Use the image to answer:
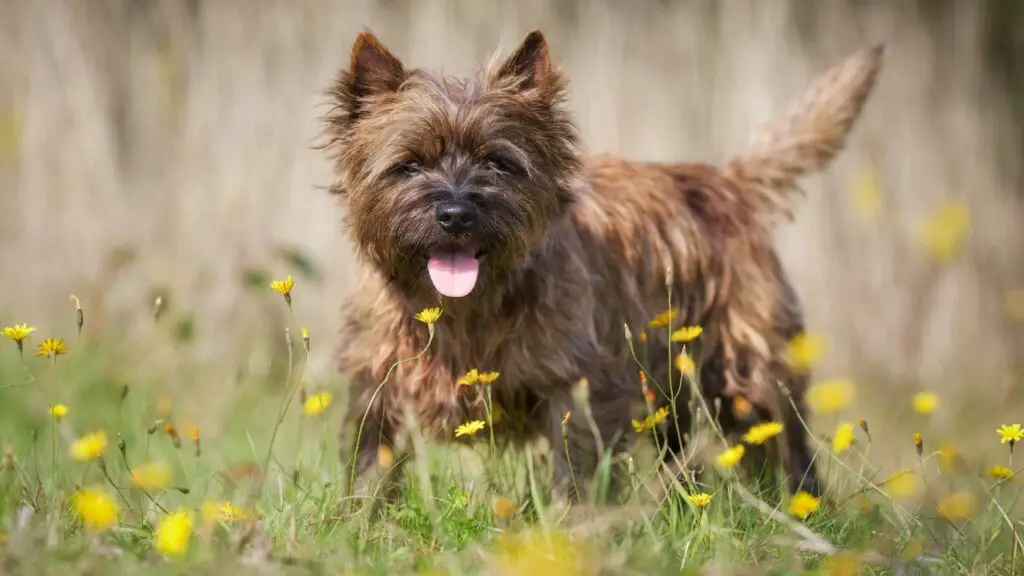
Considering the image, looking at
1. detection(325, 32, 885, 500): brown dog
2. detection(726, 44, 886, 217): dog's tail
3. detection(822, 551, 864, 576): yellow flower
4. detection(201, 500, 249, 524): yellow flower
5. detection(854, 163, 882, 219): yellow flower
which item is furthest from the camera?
detection(854, 163, 882, 219): yellow flower

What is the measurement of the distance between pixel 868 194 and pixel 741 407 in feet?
10.0

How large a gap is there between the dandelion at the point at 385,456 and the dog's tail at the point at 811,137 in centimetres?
188

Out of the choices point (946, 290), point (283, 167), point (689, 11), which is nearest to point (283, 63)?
point (283, 167)

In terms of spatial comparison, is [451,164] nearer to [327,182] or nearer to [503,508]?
[503,508]

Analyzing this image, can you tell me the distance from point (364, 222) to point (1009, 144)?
5.05 m

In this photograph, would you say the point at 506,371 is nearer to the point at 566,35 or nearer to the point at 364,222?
the point at 364,222

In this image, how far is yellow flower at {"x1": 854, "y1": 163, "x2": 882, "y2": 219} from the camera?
689 cm

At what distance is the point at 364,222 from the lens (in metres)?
3.71

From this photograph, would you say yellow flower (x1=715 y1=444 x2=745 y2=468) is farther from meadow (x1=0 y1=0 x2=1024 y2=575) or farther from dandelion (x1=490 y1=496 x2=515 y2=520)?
meadow (x1=0 y1=0 x2=1024 y2=575)

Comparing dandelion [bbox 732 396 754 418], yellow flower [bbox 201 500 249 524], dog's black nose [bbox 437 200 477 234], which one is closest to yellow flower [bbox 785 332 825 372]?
dandelion [bbox 732 396 754 418]

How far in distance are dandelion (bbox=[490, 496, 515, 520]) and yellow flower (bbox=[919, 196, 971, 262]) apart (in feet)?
15.3

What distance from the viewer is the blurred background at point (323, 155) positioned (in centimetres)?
654

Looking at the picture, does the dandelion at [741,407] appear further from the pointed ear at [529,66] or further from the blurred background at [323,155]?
the blurred background at [323,155]

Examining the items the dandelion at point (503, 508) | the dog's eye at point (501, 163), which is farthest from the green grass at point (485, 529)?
the dog's eye at point (501, 163)
